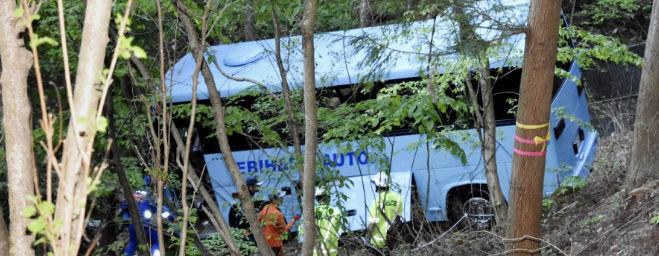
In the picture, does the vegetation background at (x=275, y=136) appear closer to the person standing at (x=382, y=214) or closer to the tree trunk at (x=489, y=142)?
the person standing at (x=382, y=214)

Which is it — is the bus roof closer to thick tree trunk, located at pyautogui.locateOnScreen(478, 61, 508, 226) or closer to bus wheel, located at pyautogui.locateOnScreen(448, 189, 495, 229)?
thick tree trunk, located at pyautogui.locateOnScreen(478, 61, 508, 226)

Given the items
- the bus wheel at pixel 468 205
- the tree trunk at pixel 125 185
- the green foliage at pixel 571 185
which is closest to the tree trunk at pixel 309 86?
the tree trunk at pixel 125 185

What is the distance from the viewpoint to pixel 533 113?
18.1 feet

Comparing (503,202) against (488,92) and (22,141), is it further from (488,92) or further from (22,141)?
(22,141)

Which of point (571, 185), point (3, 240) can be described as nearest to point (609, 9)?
point (571, 185)

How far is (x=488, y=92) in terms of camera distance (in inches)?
310

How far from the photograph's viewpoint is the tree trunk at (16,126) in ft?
8.16

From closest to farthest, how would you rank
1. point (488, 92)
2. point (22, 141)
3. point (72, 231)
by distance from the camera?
point (72, 231), point (22, 141), point (488, 92)

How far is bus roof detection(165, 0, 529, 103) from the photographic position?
21.9 feet

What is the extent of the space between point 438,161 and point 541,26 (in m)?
5.15

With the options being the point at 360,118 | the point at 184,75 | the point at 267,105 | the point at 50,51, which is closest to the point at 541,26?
the point at 360,118

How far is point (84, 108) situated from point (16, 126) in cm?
50

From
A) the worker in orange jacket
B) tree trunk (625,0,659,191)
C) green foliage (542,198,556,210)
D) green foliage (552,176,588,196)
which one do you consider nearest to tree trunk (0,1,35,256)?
the worker in orange jacket

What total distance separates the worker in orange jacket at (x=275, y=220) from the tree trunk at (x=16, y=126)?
466cm
